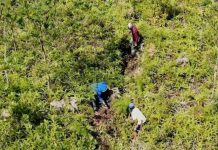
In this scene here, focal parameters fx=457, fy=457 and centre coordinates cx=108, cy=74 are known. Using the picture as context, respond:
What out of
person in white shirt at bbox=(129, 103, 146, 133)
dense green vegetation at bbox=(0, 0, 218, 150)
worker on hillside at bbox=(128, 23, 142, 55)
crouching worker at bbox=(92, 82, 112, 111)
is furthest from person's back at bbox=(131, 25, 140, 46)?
person in white shirt at bbox=(129, 103, 146, 133)

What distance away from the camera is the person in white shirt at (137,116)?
17094 mm

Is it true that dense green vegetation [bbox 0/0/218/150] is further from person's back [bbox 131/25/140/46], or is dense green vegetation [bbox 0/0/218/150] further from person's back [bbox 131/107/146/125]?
person's back [bbox 131/25/140/46]

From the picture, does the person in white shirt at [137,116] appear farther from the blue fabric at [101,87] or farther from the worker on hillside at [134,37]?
the worker on hillside at [134,37]

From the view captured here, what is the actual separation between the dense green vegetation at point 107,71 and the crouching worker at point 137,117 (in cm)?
24

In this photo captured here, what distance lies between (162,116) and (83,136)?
10.3 feet

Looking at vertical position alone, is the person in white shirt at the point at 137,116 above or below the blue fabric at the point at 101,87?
below

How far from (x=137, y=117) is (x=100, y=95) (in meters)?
1.83

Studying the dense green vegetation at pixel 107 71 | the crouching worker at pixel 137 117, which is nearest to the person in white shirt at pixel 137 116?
the crouching worker at pixel 137 117

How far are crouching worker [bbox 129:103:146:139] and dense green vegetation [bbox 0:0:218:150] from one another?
24cm

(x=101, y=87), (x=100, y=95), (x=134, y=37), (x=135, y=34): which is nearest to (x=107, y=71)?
(x=101, y=87)

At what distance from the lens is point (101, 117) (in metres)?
17.7

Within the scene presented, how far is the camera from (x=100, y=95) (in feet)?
59.2

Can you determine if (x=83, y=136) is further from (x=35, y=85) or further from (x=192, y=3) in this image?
(x=192, y=3)

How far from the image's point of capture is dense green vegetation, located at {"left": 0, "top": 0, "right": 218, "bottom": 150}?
16547 mm
